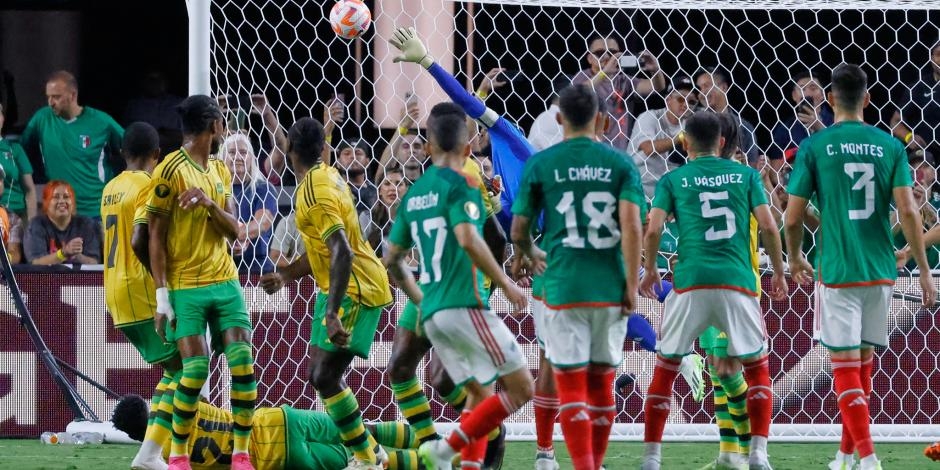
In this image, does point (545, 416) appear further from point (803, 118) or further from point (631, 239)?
point (803, 118)

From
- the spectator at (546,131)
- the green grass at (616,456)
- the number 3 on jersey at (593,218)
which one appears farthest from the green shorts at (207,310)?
the spectator at (546,131)

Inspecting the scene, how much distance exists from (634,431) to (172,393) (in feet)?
11.1

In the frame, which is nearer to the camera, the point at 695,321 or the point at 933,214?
the point at 695,321

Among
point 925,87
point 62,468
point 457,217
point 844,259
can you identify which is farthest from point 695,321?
point 925,87

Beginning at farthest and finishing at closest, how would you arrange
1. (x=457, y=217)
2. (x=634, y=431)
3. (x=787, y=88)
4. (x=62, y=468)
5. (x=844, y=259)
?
(x=787, y=88)
(x=634, y=431)
(x=62, y=468)
(x=844, y=259)
(x=457, y=217)

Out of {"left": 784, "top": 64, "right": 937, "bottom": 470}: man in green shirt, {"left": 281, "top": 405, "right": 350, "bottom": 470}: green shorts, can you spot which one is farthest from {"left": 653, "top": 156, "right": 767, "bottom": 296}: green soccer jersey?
{"left": 281, "top": 405, "right": 350, "bottom": 470}: green shorts

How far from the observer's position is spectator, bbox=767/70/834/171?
412 inches

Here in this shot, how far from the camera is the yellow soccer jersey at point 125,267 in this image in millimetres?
8008

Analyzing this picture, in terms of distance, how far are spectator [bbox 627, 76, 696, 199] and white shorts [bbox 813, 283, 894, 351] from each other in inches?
132

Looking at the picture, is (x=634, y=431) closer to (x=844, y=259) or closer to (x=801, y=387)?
(x=801, y=387)

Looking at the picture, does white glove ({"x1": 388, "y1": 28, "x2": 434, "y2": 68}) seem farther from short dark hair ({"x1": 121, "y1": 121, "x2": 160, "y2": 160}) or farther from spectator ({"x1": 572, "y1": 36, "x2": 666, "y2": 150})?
spectator ({"x1": 572, "y1": 36, "x2": 666, "y2": 150})

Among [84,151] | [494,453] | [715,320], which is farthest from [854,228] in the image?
[84,151]

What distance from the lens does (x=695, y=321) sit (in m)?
7.01

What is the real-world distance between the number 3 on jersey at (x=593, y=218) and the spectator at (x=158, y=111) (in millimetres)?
7128
